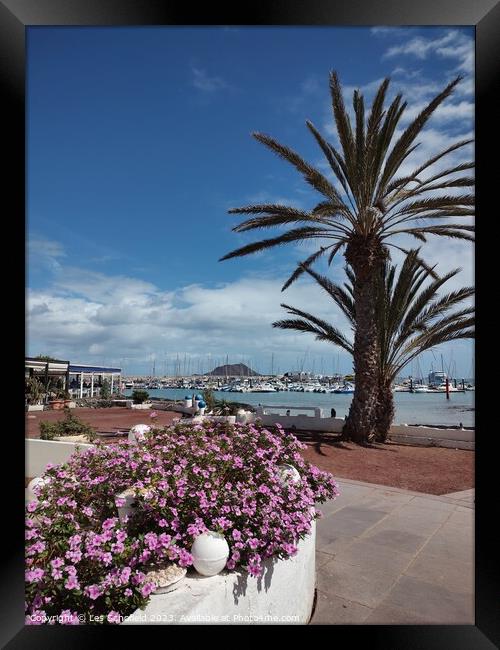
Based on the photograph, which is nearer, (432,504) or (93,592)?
(93,592)

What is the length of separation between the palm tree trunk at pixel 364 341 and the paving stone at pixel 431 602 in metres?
7.01

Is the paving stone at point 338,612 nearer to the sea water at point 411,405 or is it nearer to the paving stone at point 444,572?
the paving stone at point 444,572

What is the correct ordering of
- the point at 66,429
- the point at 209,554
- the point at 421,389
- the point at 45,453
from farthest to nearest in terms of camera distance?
the point at 421,389, the point at 66,429, the point at 45,453, the point at 209,554

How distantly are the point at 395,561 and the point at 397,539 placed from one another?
0.58 meters

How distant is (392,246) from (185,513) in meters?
9.22

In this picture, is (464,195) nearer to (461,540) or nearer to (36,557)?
(461,540)

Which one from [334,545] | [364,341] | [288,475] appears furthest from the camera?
[364,341]

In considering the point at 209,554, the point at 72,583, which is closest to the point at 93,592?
the point at 72,583

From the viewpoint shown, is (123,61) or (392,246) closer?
(123,61)

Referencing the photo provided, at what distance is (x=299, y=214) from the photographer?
9492 millimetres

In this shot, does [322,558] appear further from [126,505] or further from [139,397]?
[139,397]

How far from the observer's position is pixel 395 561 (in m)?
3.69
